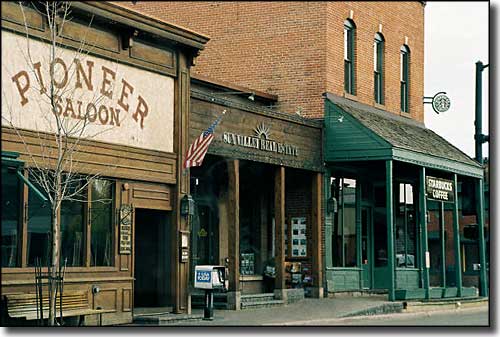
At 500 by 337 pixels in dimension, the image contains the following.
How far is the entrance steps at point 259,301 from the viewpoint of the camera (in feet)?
72.0

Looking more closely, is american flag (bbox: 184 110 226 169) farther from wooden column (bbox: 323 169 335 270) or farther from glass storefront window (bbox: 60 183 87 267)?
wooden column (bbox: 323 169 335 270)

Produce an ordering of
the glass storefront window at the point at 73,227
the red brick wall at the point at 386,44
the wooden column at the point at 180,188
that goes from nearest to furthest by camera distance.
Result: the glass storefront window at the point at 73,227, the wooden column at the point at 180,188, the red brick wall at the point at 386,44

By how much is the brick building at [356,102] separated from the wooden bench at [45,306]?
7.66 metres

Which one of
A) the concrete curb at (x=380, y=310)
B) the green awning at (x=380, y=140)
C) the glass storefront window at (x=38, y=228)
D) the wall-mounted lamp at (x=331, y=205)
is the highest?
the green awning at (x=380, y=140)

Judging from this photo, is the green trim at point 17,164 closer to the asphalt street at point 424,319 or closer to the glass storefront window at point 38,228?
the glass storefront window at point 38,228

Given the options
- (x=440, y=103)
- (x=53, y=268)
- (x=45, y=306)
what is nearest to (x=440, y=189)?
(x=440, y=103)

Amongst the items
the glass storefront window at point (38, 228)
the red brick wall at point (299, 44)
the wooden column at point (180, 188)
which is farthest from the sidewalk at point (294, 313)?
the red brick wall at point (299, 44)

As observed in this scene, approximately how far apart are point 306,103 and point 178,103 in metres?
6.34

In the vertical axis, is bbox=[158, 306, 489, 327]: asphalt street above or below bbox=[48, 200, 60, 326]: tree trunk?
below

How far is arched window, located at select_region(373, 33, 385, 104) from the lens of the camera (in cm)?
2639

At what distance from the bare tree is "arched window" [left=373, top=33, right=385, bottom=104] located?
417 inches

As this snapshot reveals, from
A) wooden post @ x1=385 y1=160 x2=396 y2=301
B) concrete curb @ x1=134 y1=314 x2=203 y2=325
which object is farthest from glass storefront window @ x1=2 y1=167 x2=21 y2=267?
wooden post @ x1=385 y1=160 x2=396 y2=301

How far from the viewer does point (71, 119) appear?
1738 centimetres

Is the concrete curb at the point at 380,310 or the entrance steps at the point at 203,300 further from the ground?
the entrance steps at the point at 203,300
